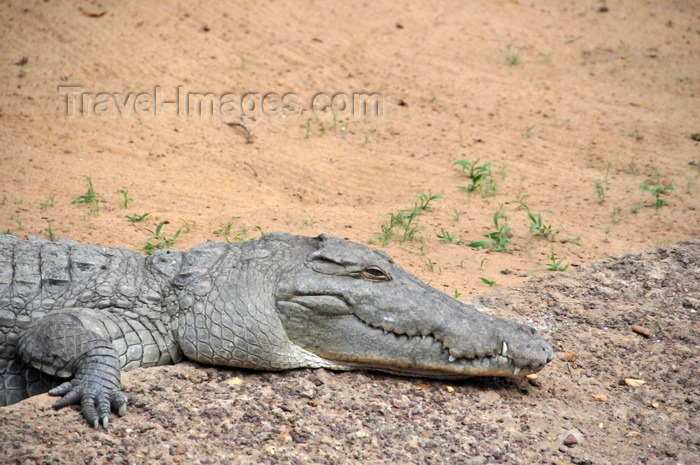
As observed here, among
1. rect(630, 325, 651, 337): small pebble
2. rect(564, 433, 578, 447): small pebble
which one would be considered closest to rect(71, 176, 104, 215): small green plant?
rect(564, 433, 578, 447): small pebble

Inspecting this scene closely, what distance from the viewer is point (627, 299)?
4539mm

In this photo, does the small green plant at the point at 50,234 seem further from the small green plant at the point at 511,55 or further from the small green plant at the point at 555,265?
the small green plant at the point at 511,55

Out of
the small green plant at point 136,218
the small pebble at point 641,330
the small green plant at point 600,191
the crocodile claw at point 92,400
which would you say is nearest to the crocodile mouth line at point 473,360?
the small pebble at point 641,330

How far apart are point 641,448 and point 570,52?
26.2 ft

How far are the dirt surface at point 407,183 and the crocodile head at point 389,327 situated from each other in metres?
0.16

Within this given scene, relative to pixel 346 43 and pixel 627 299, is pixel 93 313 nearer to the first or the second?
pixel 627 299

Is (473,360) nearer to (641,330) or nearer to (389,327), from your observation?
(389,327)

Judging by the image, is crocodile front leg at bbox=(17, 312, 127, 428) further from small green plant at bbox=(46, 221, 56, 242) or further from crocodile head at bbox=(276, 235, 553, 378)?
small green plant at bbox=(46, 221, 56, 242)

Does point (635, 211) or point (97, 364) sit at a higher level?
point (635, 211)

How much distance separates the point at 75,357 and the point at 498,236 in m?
3.58

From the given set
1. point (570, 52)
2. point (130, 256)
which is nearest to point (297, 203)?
point (130, 256)

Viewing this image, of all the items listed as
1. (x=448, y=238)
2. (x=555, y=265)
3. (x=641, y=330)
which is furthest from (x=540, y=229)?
(x=641, y=330)

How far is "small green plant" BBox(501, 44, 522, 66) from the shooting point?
9477 mm

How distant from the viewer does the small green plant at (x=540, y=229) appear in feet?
18.3
